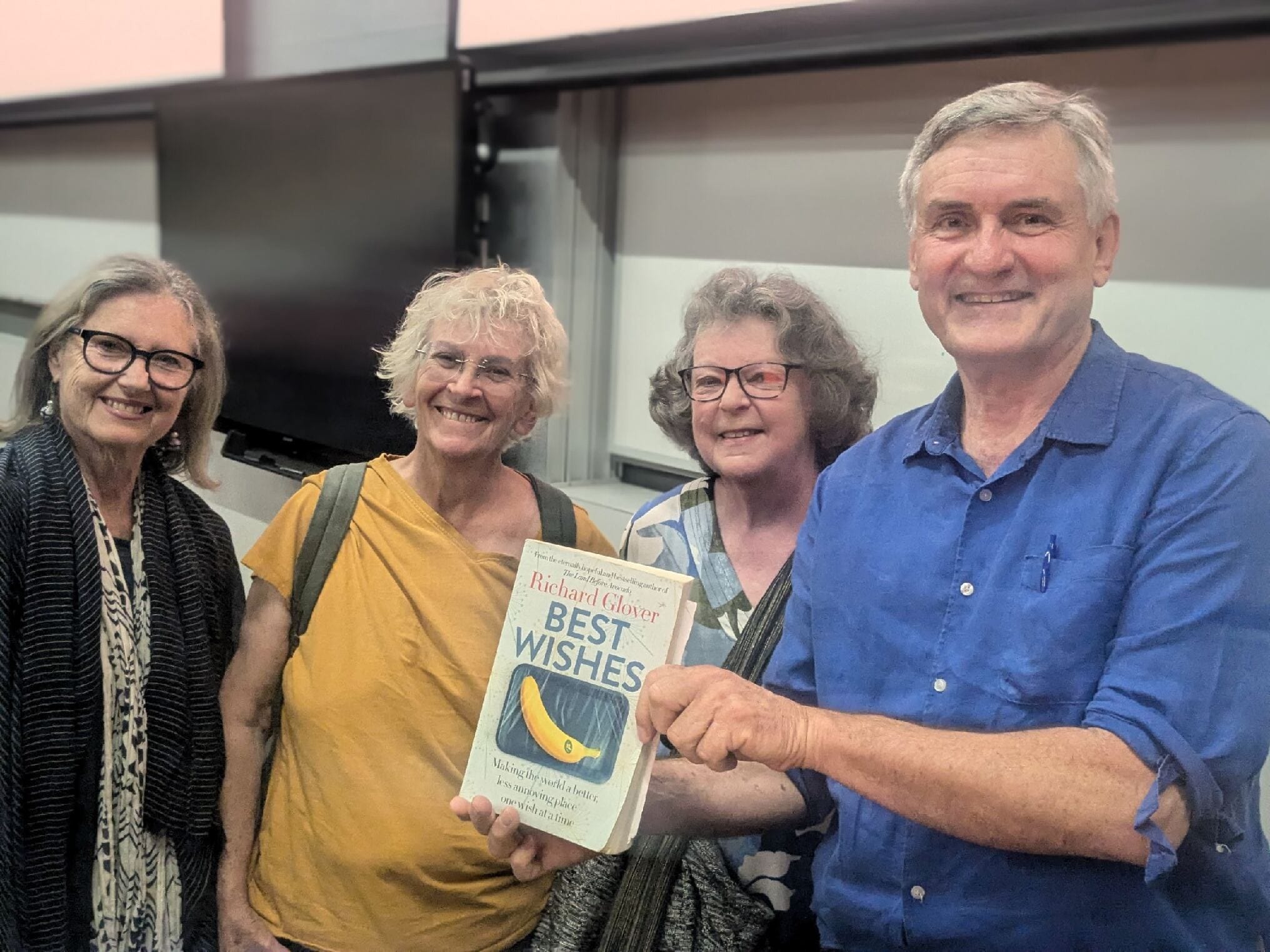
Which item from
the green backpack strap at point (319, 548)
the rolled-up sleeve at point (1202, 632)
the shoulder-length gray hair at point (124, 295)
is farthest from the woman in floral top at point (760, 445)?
the shoulder-length gray hair at point (124, 295)

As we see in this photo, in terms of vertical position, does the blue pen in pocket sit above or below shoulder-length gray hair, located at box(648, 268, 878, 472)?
below

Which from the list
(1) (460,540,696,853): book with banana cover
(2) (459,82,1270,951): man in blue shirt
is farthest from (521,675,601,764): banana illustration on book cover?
(2) (459,82,1270,951): man in blue shirt

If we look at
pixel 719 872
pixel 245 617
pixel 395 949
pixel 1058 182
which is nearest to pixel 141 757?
pixel 245 617

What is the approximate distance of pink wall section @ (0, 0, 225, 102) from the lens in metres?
2.09

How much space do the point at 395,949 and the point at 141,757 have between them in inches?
18.4

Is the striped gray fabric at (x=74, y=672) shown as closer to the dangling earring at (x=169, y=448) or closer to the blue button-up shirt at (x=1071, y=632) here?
the dangling earring at (x=169, y=448)

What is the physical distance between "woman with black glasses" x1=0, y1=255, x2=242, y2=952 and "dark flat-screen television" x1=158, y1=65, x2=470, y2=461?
0.62 feet

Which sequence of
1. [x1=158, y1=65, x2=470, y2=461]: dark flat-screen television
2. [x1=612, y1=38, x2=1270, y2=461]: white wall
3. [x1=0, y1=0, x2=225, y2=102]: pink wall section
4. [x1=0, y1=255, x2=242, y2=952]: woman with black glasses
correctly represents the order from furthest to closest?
[x1=0, y1=0, x2=225, y2=102]: pink wall section, [x1=158, y1=65, x2=470, y2=461]: dark flat-screen television, [x1=0, y1=255, x2=242, y2=952]: woman with black glasses, [x1=612, y1=38, x2=1270, y2=461]: white wall

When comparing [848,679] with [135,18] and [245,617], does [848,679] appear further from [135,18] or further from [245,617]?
[135,18]

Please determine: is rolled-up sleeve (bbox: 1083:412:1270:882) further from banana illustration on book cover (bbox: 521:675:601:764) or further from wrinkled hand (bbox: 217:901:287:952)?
wrinkled hand (bbox: 217:901:287:952)

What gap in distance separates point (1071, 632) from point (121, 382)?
Answer: 126 cm

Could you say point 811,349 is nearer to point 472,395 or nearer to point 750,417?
point 750,417

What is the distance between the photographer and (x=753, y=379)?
1.28 meters

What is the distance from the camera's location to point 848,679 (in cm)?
117
